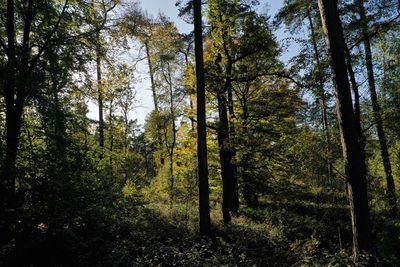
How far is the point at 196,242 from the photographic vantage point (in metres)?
9.98

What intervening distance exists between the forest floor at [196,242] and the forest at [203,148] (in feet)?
0.18

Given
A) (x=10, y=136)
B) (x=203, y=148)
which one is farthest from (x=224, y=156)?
(x=10, y=136)

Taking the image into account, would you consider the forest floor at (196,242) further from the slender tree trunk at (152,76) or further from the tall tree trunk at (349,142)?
the slender tree trunk at (152,76)

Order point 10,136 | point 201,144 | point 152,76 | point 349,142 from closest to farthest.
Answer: point 349,142 < point 10,136 < point 201,144 < point 152,76

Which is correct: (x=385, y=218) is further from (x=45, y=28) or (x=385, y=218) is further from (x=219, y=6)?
(x=45, y=28)

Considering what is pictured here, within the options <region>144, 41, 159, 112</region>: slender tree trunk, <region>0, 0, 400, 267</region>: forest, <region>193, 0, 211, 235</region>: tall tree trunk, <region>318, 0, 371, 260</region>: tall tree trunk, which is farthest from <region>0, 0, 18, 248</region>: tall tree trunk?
<region>144, 41, 159, 112</region>: slender tree trunk

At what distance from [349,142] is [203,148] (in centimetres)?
540

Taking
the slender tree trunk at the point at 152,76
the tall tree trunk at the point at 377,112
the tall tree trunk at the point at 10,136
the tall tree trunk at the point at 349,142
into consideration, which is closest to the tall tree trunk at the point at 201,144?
the tall tree trunk at the point at 349,142

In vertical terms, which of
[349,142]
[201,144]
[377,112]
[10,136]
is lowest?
[349,142]

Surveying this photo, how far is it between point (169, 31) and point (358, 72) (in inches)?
533

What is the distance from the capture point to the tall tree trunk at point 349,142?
236 inches

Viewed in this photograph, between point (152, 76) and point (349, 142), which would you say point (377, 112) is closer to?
point (349, 142)

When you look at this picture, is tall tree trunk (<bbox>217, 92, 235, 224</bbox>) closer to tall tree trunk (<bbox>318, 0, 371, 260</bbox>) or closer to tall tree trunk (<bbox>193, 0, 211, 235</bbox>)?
tall tree trunk (<bbox>193, 0, 211, 235</bbox>)

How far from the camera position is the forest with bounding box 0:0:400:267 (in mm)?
7609
